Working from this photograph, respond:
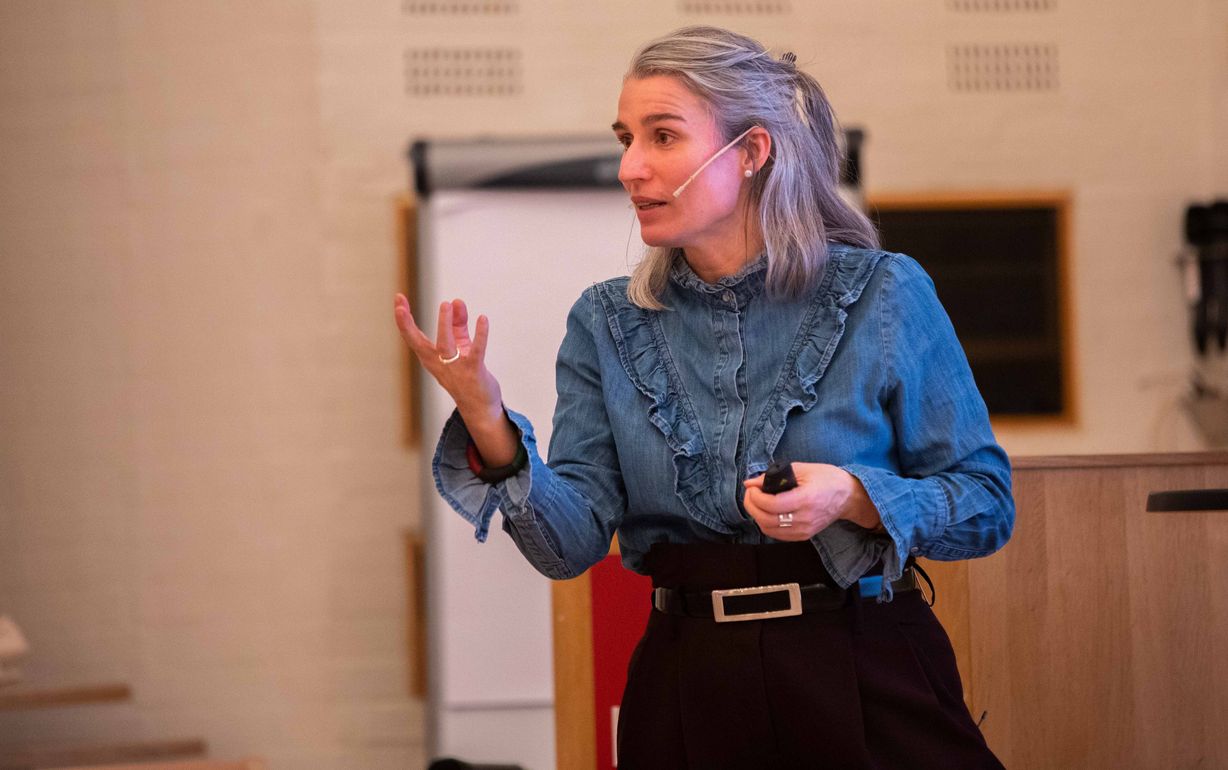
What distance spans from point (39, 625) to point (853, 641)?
3.08 metres

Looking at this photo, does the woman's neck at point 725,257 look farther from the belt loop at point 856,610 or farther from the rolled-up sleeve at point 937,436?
the belt loop at point 856,610

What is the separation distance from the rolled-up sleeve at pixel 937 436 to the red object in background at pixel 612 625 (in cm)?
77

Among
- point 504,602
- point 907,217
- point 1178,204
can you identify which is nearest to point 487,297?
point 504,602

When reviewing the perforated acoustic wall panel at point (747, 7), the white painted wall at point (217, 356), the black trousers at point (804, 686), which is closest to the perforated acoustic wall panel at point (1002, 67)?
the perforated acoustic wall panel at point (747, 7)

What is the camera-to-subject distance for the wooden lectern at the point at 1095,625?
1822 mm

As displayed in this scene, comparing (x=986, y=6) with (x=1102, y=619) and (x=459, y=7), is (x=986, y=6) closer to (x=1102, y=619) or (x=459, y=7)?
(x=459, y=7)

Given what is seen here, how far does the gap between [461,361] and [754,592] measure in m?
0.31

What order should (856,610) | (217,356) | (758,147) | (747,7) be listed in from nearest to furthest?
(856,610) < (758,147) < (217,356) < (747,7)

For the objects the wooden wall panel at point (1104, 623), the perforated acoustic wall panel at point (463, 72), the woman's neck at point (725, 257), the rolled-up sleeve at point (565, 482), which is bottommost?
the wooden wall panel at point (1104, 623)

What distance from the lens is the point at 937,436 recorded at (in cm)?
117

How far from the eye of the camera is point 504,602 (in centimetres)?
321

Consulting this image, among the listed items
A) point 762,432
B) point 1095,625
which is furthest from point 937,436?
point 1095,625

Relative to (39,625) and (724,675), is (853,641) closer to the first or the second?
(724,675)

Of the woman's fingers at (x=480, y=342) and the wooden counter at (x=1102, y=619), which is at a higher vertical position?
the woman's fingers at (x=480, y=342)
